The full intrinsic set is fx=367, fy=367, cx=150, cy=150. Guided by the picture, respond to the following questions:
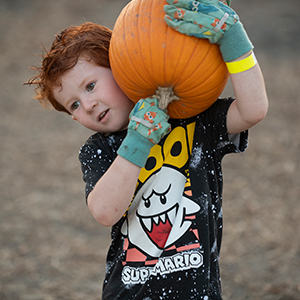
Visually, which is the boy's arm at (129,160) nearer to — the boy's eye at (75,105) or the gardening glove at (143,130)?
the gardening glove at (143,130)

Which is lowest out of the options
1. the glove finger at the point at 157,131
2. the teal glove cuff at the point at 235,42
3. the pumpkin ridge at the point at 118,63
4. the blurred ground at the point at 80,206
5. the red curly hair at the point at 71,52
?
the glove finger at the point at 157,131

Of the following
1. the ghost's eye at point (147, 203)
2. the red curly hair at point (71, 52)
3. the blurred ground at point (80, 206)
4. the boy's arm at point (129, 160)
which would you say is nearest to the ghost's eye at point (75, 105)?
the red curly hair at point (71, 52)

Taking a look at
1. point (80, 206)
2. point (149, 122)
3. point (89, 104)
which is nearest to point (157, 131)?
point (149, 122)

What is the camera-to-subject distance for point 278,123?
646 cm

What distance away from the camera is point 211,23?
1297 mm

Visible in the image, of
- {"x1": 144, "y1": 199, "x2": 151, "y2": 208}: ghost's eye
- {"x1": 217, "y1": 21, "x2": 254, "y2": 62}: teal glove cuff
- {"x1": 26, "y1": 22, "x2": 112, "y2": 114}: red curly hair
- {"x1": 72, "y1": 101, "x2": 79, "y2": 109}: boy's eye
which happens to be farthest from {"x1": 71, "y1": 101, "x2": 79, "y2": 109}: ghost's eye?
{"x1": 217, "y1": 21, "x2": 254, "y2": 62}: teal glove cuff

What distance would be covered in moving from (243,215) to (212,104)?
3195 millimetres

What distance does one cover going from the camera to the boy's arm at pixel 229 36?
51.5 inches

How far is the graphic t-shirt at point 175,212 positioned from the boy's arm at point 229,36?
6.4 inches

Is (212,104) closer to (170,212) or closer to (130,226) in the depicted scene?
(170,212)

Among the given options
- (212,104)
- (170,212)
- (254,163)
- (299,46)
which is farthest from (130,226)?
(299,46)

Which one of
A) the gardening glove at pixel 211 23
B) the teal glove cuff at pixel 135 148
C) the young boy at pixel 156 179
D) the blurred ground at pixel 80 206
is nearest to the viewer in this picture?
Result: the gardening glove at pixel 211 23

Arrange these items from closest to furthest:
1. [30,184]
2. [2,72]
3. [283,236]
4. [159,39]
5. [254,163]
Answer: [159,39] → [283,236] → [30,184] → [254,163] → [2,72]

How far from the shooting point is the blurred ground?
368 cm
